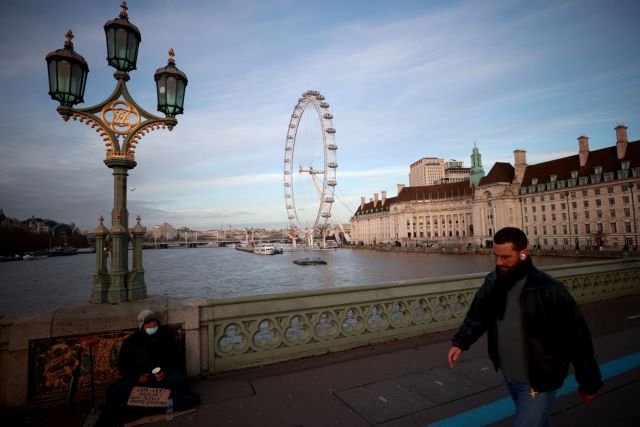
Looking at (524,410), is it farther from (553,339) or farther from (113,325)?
(113,325)

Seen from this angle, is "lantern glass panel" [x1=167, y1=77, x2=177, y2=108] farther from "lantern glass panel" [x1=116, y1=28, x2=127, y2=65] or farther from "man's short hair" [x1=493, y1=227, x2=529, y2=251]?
"man's short hair" [x1=493, y1=227, x2=529, y2=251]

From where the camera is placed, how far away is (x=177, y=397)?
4129 millimetres

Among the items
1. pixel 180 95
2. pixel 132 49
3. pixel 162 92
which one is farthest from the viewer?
pixel 180 95

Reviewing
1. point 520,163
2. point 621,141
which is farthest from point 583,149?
point 520,163

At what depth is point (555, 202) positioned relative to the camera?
8319 cm

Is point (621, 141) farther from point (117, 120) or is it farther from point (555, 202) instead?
Answer: point (117, 120)

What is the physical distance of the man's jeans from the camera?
8.44ft

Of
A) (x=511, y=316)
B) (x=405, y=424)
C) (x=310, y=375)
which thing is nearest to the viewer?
(x=511, y=316)

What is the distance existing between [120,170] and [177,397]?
3378 mm

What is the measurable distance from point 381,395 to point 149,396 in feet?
8.75

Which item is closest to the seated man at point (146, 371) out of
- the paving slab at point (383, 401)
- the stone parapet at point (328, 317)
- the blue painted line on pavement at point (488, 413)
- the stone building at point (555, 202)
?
the stone parapet at point (328, 317)

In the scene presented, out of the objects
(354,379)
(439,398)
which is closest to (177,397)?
(354,379)

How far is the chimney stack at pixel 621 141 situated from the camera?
70.4 metres

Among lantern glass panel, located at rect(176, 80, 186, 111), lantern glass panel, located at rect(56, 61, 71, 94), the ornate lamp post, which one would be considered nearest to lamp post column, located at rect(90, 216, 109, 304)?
the ornate lamp post
